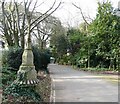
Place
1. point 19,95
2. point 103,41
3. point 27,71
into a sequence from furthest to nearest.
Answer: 1. point 103,41
2. point 27,71
3. point 19,95

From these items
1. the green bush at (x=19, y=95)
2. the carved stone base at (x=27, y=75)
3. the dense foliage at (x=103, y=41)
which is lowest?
the green bush at (x=19, y=95)

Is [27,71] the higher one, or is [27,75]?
[27,71]

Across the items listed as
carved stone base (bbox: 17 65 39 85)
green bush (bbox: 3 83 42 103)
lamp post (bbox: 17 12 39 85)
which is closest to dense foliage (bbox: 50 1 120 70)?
lamp post (bbox: 17 12 39 85)

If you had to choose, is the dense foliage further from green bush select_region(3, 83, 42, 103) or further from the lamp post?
green bush select_region(3, 83, 42, 103)

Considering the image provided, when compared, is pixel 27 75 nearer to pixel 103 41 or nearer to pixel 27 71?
pixel 27 71

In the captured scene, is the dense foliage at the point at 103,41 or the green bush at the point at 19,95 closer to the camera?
the green bush at the point at 19,95

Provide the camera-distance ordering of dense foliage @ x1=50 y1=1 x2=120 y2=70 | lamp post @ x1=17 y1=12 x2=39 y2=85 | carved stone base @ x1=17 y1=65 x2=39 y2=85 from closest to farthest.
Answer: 1. carved stone base @ x1=17 y1=65 x2=39 y2=85
2. lamp post @ x1=17 y1=12 x2=39 y2=85
3. dense foliage @ x1=50 y1=1 x2=120 y2=70

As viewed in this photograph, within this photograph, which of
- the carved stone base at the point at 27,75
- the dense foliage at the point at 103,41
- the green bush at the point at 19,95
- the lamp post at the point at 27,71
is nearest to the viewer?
the green bush at the point at 19,95

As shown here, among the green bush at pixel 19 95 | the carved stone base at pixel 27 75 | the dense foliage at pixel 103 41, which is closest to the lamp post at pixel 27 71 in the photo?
the carved stone base at pixel 27 75

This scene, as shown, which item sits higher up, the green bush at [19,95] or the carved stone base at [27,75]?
the carved stone base at [27,75]

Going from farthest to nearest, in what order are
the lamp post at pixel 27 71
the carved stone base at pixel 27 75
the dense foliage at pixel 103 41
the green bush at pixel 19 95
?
1. the dense foliage at pixel 103 41
2. the lamp post at pixel 27 71
3. the carved stone base at pixel 27 75
4. the green bush at pixel 19 95

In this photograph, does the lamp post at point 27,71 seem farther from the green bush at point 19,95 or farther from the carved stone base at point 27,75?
the green bush at point 19,95

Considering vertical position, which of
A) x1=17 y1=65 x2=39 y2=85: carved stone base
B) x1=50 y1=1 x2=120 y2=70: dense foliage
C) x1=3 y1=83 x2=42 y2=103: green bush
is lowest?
x1=3 y1=83 x2=42 y2=103: green bush

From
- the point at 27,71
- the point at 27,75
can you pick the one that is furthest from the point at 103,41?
the point at 27,75
